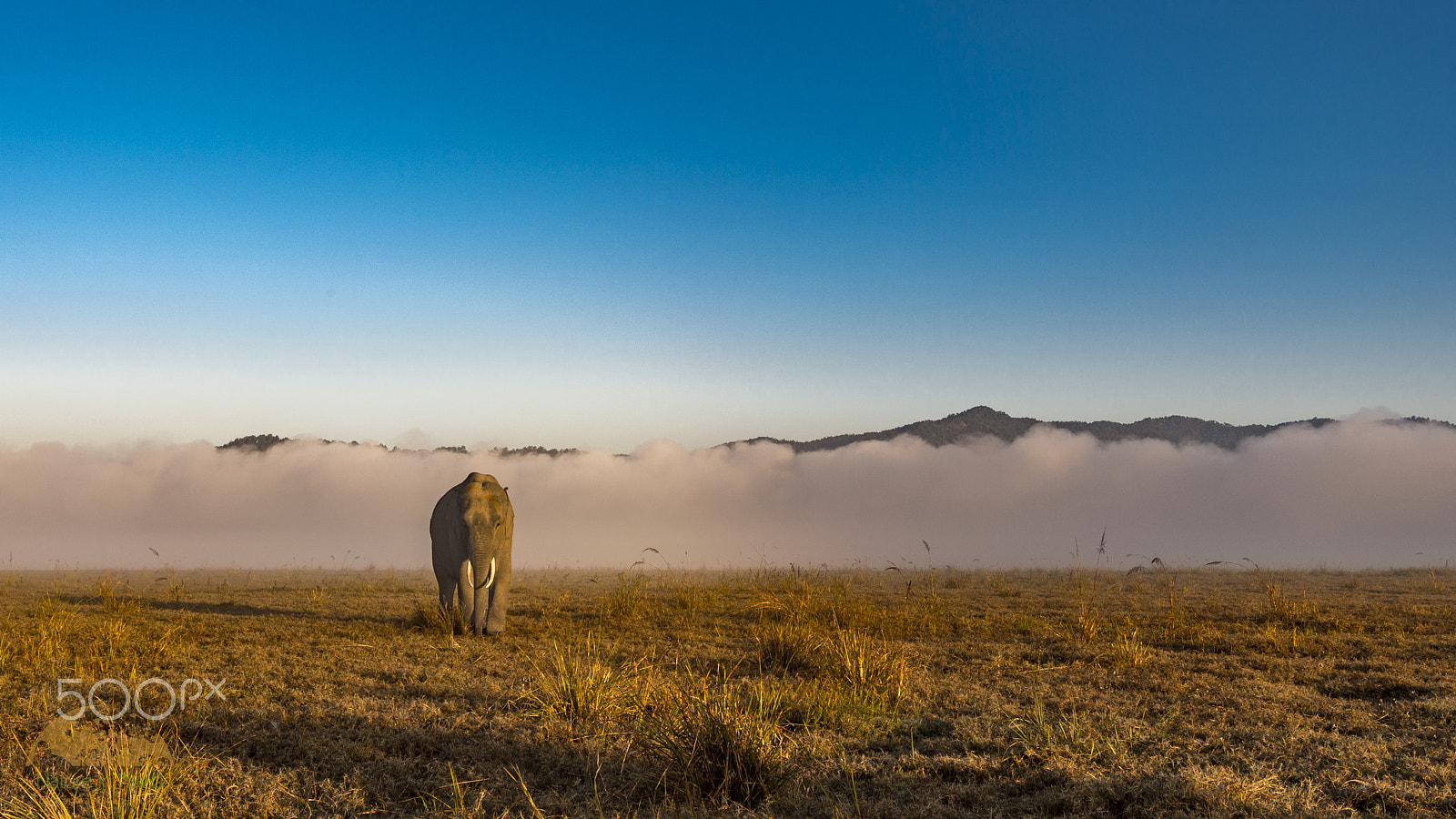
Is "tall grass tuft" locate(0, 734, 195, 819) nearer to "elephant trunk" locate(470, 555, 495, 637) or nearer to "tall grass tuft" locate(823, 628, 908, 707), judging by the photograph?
"tall grass tuft" locate(823, 628, 908, 707)

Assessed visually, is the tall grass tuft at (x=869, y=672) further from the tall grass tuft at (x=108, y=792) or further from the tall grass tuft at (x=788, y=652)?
the tall grass tuft at (x=108, y=792)

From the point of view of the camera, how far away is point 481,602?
1066 cm

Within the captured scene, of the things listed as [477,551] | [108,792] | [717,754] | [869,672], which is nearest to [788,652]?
[869,672]

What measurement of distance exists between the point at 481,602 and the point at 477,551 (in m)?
0.66

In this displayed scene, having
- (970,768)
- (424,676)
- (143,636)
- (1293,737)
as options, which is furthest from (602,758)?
(143,636)

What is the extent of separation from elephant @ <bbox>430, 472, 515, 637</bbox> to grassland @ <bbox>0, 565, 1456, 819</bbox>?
453 mm

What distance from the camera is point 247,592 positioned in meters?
18.1

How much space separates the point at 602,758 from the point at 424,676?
3.25 metres

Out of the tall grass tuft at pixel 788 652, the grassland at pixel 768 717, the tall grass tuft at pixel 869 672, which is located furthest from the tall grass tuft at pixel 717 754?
the tall grass tuft at pixel 788 652

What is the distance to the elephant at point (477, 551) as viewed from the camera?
1073 centimetres

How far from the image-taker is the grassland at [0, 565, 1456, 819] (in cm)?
420

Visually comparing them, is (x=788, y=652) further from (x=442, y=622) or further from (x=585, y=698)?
(x=442, y=622)

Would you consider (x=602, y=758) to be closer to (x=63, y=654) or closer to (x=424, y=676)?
(x=424, y=676)

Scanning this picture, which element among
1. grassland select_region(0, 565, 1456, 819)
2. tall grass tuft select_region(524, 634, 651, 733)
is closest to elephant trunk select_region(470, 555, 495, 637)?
grassland select_region(0, 565, 1456, 819)
